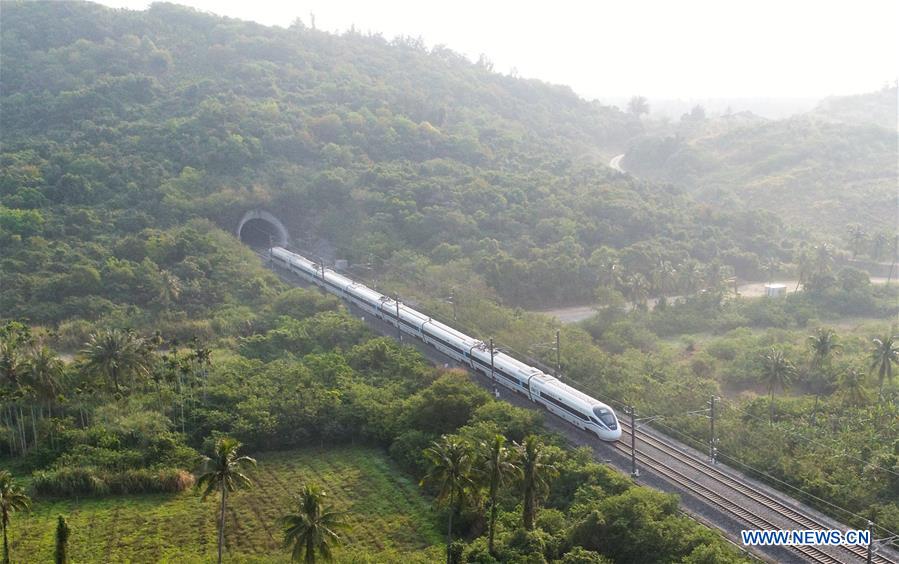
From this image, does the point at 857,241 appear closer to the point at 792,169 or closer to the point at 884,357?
the point at 792,169

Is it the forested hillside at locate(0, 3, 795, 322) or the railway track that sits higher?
the forested hillside at locate(0, 3, 795, 322)

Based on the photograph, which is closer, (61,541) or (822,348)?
(61,541)

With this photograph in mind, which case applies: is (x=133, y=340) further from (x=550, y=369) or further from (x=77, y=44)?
(x=77, y=44)

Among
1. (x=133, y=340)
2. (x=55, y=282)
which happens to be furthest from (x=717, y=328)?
(x=55, y=282)

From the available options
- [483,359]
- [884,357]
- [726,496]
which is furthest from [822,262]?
[726,496]

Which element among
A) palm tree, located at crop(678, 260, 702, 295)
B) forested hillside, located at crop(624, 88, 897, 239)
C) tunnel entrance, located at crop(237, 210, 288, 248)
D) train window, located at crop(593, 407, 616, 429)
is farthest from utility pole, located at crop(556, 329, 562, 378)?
forested hillside, located at crop(624, 88, 897, 239)

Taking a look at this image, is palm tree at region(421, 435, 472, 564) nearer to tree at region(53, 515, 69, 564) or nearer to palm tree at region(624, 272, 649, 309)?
tree at region(53, 515, 69, 564)
